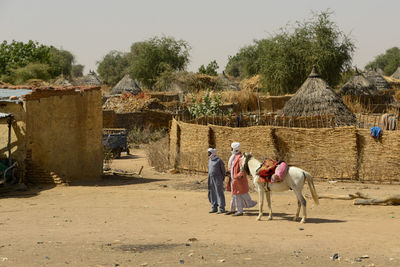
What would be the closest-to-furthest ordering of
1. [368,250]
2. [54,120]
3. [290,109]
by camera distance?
[368,250]
[54,120]
[290,109]

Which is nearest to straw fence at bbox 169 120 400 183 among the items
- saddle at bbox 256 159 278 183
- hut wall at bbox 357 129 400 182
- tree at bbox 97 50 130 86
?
hut wall at bbox 357 129 400 182

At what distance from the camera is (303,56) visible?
124 ft

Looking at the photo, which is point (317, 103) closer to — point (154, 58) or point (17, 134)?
point (17, 134)

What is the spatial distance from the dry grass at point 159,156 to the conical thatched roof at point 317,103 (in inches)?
252

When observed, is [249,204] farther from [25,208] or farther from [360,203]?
[25,208]

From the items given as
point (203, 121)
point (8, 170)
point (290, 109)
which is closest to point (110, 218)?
point (8, 170)

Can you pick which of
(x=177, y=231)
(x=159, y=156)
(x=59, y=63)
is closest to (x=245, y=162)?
(x=177, y=231)

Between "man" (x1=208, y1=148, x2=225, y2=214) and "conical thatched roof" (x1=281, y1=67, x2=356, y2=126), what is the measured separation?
1182 cm

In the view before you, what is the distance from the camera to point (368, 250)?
7.89 m

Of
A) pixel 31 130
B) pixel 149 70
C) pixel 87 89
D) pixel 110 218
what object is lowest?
pixel 110 218

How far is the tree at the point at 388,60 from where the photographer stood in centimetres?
8990

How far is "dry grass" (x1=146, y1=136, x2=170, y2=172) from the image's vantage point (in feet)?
60.5

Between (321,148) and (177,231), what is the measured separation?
692 cm

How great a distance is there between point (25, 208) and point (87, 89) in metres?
5.10
